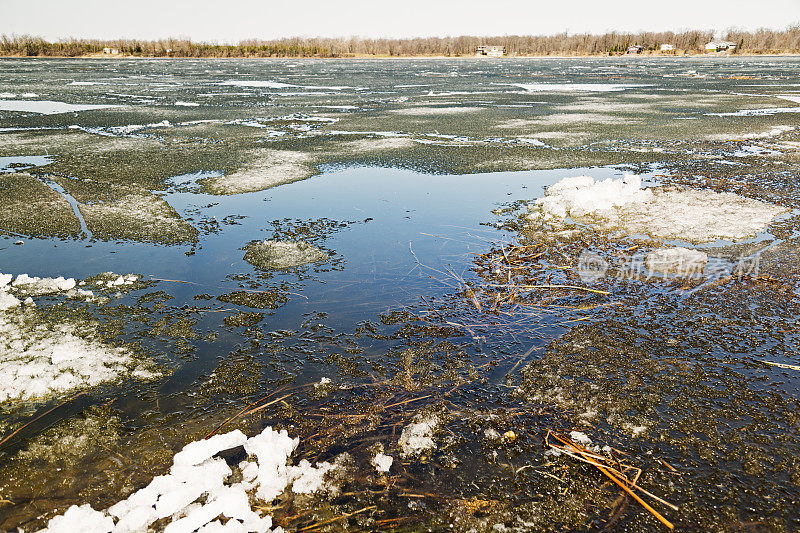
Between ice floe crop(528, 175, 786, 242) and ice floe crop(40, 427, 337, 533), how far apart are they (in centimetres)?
523

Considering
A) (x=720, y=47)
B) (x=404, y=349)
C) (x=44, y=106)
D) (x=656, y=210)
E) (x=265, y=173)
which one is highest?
(x=720, y=47)

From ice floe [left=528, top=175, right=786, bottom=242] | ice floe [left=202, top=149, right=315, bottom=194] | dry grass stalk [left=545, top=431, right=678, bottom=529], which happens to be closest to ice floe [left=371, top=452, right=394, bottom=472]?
dry grass stalk [left=545, top=431, right=678, bottom=529]

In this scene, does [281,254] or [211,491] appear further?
[281,254]

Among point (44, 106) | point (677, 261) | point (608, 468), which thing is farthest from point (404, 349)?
point (44, 106)

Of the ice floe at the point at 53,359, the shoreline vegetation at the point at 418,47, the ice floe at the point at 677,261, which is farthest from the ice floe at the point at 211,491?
the shoreline vegetation at the point at 418,47

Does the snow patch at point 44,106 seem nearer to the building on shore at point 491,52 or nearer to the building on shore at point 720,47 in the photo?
the building on shore at point 491,52

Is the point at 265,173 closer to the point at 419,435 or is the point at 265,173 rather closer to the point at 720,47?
the point at 419,435

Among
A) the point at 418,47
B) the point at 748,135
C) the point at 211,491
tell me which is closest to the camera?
the point at 211,491

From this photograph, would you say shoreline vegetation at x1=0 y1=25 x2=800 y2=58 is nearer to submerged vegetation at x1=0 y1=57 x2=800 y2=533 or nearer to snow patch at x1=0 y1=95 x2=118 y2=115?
snow patch at x1=0 y1=95 x2=118 y2=115

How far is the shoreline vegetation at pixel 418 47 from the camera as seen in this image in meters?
85.3

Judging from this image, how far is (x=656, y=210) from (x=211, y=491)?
6.83 m

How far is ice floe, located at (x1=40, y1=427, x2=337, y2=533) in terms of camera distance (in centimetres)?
243

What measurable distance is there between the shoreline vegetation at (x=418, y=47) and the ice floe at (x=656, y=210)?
8989 cm

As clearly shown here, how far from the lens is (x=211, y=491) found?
263 cm
